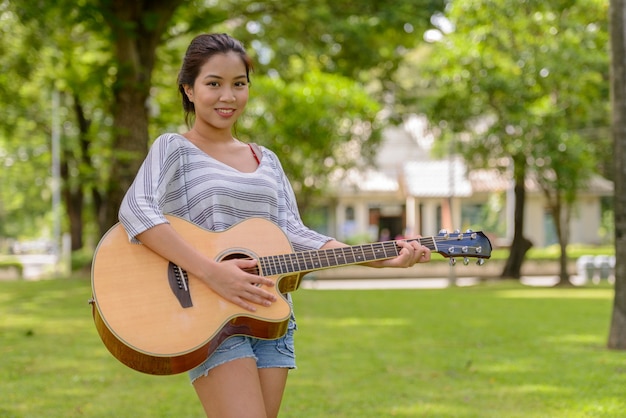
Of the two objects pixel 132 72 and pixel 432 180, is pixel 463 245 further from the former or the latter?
pixel 432 180

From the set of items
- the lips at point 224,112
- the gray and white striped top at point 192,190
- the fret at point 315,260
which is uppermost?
the lips at point 224,112

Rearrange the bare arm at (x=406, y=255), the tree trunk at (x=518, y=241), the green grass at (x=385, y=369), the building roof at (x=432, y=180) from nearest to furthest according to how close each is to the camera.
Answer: the bare arm at (x=406, y=255)
the green grass at (x=385, y=369)
the tree trunk at (x=518, y=241)
the building roof at (x=432, y=180)

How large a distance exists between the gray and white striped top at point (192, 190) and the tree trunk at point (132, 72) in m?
13.3

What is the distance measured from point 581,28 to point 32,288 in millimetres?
15610

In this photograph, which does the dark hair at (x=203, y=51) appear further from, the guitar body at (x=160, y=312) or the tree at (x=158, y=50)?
the tree at (x=158, y=50)

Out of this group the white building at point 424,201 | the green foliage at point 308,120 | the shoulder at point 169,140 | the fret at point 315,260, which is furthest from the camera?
the white building at point 424,201

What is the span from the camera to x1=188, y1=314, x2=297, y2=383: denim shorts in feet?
11.0

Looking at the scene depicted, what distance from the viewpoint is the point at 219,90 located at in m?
3.57

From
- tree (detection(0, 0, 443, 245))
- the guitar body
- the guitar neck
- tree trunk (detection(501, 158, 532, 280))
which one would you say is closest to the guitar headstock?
the guitar neck

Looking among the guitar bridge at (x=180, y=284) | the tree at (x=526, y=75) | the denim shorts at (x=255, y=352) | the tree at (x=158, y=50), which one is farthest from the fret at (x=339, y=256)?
the tree at (x=526, y=75)

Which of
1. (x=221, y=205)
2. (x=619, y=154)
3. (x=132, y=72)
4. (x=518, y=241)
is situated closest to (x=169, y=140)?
(x=221, y=205)

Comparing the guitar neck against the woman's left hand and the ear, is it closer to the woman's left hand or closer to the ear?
the woman's left hand

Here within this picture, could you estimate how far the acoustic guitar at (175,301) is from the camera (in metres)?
3.30

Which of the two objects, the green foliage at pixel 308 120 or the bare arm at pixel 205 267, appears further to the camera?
the green foliage at pixel 308 120
